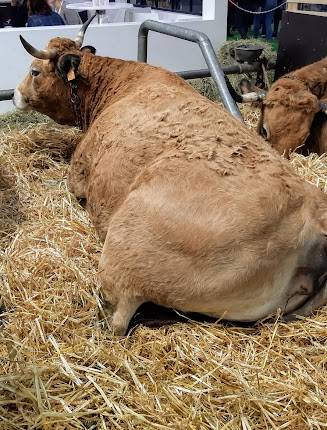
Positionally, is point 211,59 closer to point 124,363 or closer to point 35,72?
point 35,72

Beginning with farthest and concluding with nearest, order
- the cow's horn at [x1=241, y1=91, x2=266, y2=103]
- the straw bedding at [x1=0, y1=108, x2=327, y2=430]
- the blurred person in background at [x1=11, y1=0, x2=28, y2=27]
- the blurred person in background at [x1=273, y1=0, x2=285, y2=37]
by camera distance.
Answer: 1. the blurred person in background at [x1=273, y1=0, x2=285, y2=37]
2. the blurred person in background at [x1=11, y1=0, x2=28, y2=27]
3. the cow's horn at [x1=241, y1=91, x2=266, y2=103]
4. the straw bedding at [x1=0, y1=108, x2=327, y2=430]

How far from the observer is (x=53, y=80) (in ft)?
15.4

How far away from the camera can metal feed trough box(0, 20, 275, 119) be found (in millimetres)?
4699

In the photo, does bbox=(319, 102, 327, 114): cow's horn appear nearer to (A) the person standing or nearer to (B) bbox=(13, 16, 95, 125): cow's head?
(B) bbox=(13, 16, 95, 125): cow's head

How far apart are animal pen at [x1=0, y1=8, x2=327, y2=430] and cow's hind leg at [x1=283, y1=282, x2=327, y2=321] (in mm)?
42

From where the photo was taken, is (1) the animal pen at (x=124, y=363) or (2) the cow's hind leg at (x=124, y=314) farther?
(2) the cow's hind leg at (x=124, y=314)

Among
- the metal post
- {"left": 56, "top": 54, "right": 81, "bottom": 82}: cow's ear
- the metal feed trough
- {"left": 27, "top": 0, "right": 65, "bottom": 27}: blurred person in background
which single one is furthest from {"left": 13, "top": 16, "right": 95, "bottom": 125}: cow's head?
{"left": 27, "top": 0, "right": 65, "bottom": 27}: blurred person in background

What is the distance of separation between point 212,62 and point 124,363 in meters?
3.03

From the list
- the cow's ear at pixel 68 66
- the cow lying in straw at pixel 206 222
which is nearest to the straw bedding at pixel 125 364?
the cow lying in straw at pixel 206 222

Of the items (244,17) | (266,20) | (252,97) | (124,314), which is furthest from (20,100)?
(266,20)

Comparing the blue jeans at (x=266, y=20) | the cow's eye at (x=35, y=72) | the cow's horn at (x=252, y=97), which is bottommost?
the blue jeans at (x=266, y=20)

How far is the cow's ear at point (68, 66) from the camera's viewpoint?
4.53 m

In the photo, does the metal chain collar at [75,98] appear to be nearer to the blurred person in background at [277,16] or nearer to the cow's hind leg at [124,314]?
the cow's hind leg at [124,314]

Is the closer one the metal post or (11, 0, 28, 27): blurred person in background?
the metal post
